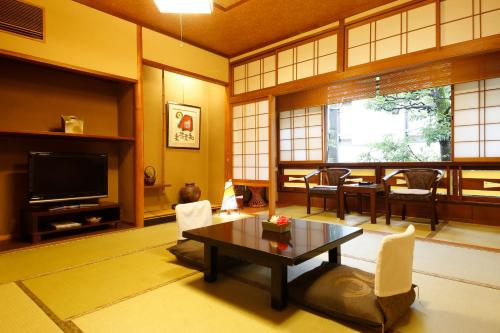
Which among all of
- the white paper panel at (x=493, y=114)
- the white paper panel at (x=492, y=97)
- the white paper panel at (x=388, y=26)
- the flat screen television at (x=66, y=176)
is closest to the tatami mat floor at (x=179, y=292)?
the flat screen television at (x=66, y=176)

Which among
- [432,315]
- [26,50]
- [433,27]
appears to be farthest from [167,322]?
[433,27]

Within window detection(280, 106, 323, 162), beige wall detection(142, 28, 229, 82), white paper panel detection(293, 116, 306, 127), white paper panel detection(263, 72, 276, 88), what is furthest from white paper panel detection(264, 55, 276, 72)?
white paper panel detection(293, 116, 306, 127)

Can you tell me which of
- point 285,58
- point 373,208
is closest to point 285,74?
point 285,58

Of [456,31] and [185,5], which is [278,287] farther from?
[456,31]

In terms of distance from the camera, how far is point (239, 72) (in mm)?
5367

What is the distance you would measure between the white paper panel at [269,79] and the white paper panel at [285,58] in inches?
7.7

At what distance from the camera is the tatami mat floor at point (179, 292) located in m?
1.58

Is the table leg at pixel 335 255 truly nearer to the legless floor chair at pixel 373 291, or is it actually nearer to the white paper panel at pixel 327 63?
the legless floor chair at pixel 373 291

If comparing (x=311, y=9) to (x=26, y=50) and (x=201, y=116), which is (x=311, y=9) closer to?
(x=201, y=116)

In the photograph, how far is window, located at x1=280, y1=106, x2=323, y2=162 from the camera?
5820 millimetres

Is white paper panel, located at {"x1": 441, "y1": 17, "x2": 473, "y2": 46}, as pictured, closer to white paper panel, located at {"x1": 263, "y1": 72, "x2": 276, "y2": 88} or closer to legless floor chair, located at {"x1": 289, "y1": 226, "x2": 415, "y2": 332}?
white paper panel, located at {"x1": 263, "y1": 72, "x2": 276, "y2": 88}

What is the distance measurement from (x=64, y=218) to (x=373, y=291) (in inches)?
141

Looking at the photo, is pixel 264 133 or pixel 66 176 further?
pixel 264 133

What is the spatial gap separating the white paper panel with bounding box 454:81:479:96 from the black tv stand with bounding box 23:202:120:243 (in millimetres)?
4908
